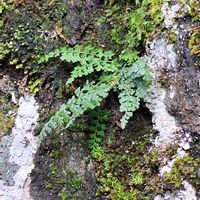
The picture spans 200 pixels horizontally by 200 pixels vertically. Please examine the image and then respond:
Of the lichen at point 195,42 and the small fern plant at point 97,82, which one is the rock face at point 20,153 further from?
the lichen at point 195,42

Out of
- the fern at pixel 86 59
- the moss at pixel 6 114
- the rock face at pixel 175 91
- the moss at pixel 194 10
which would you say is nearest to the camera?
the rock face at pixel 175 91

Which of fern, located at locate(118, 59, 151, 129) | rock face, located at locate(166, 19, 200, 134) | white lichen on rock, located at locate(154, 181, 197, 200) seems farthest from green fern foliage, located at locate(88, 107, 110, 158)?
white lichen on rock, located at locate(154, 181, 197, 200)

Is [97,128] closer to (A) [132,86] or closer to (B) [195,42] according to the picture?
(A) [132,86]

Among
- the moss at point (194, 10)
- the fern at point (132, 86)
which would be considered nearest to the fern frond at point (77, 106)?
the fern at point (132, 86)

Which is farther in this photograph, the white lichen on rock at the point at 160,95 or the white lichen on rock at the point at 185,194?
the white lichen on rock at the point at 160,95

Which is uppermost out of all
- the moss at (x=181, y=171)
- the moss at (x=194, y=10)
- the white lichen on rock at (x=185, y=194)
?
the moss at (x=194, y=10)

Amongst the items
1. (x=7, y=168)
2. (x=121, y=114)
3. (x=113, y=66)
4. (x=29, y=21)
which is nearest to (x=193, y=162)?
(x=121, y=114)

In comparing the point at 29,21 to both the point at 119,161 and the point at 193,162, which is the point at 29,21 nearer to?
the point at 119,161

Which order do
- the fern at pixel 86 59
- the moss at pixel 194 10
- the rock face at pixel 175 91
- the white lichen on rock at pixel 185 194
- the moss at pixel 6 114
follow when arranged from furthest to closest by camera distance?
the moss at pixel 6 114, the fern at pixel 86 59, the moss at pixel 194 10, the rock face at pixel 175 91, the white lichen on rock at pixel 185 194
